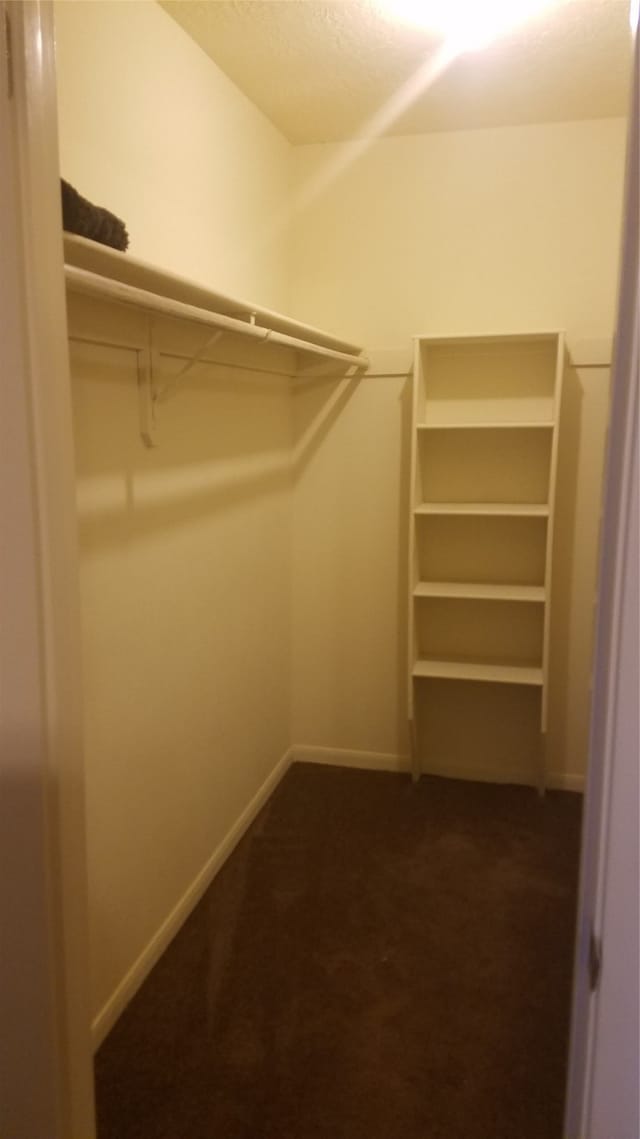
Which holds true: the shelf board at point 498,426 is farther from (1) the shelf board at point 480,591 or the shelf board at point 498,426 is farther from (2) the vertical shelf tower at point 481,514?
(1) the shelf board at point 480,591

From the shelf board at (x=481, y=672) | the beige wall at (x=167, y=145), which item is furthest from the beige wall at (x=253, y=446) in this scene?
the shelf board at (x=481, y=672)

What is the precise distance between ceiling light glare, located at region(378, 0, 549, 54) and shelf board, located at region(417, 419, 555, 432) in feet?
3.99

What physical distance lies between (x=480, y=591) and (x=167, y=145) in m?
1.92

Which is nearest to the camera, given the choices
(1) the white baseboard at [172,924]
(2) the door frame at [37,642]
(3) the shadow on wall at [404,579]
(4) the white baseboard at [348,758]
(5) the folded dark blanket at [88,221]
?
(2) the door frame at [37,642]

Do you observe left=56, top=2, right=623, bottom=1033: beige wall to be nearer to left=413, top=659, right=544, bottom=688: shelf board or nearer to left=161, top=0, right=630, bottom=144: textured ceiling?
left=161, top=0, right=630, bottom=144: textured ceiling

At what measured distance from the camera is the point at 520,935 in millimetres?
2443

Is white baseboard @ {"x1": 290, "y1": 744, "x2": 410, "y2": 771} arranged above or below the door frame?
below

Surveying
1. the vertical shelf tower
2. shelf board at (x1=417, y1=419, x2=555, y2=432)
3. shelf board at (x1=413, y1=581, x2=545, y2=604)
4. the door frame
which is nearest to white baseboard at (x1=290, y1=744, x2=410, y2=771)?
the vertical shelf tower

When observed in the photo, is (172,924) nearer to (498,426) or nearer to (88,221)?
(88,221)

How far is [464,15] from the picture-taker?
7.38ft

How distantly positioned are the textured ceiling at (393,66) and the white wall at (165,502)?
0.41 ft

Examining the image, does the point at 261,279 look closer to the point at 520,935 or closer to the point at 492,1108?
the point at 520,935

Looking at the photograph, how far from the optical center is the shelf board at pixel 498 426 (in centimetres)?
304

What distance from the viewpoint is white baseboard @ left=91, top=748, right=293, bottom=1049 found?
205 centimetres
